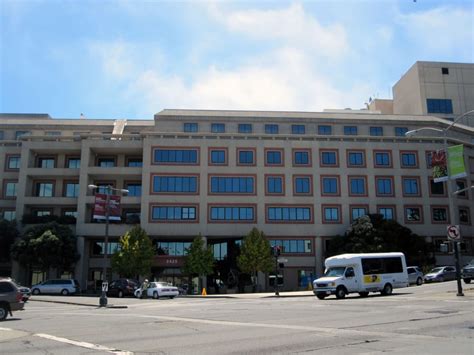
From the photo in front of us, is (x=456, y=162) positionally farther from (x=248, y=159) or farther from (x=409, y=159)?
(x=409, y=159)

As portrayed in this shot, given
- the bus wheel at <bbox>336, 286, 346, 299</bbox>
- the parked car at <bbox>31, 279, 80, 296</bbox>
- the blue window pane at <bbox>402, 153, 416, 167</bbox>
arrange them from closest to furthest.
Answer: the bus wheel at <bbox>336, 286, 346, 299</bbox> → the parked car at <bbox>31, 279, 80, 296</bbox> → the blue window pane at <bbox>402, 153, 416, 167</bbox>


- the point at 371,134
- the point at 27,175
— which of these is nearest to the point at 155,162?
the point at 27,175

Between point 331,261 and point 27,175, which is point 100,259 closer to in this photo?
point 27,175

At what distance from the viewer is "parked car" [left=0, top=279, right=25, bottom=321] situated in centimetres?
1914

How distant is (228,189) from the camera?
57.2 meters

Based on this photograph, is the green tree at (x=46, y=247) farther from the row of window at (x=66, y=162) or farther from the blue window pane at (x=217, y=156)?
the blue window pane at (x=217, y=156)

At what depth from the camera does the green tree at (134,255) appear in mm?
51062

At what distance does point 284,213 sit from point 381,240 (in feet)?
37.1

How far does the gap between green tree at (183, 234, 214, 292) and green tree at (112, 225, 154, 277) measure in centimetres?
400

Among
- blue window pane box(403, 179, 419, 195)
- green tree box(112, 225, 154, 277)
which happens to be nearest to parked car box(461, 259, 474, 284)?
blue window pane box(403, 179, 419, 195)

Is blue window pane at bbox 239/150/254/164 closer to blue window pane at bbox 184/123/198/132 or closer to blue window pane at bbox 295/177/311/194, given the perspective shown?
blue window pane at bbox 295/177/311/194

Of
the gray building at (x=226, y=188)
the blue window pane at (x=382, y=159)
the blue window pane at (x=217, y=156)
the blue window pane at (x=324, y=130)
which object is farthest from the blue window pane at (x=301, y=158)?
the blue window pane at (x=217, y=156)

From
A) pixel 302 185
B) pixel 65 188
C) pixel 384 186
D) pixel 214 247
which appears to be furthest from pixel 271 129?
pixel 65 188

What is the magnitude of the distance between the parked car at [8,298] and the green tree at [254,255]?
3462cm
